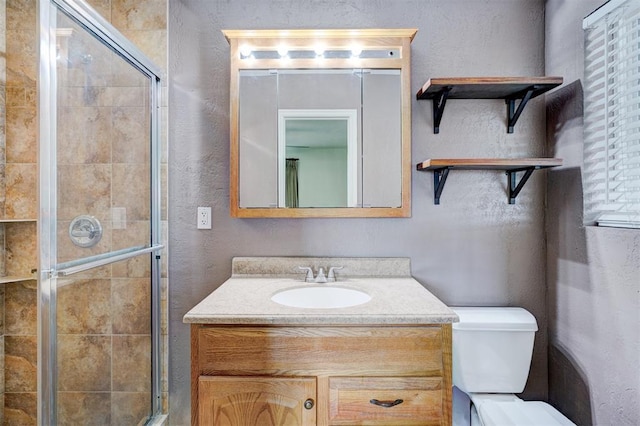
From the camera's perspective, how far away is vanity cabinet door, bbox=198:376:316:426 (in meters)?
1.25

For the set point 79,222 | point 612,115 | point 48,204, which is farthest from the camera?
point 612,115

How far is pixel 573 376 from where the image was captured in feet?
5.26

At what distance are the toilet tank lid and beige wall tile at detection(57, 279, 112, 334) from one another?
1340 mm

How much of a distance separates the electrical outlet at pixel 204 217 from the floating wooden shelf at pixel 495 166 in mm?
Answer: 1026

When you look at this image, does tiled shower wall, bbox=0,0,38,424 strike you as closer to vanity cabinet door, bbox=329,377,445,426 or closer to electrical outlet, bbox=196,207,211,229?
electrical outlet, bbox=196,207,211,229

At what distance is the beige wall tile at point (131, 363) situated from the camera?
58.5 inches

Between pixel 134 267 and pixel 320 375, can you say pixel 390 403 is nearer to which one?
pixel 320 375

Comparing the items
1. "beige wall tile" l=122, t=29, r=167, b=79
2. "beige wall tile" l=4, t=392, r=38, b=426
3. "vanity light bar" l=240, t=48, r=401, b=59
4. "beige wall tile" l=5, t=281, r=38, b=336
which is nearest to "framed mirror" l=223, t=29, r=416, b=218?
"vanity light bar" l=240, t=48, r=401, b=59

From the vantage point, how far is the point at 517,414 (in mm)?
1432

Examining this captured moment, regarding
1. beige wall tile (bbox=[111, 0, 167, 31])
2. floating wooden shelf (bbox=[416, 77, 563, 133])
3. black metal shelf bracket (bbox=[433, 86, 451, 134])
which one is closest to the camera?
floating wooden shelf (bbox=[416, 77, 563, 133])

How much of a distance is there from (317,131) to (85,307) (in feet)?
3.75

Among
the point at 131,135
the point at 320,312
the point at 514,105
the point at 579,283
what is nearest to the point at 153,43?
the point at 131,135

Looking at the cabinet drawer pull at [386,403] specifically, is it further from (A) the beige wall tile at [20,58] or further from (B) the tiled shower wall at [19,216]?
(A) the beige wall tile at [20,58]

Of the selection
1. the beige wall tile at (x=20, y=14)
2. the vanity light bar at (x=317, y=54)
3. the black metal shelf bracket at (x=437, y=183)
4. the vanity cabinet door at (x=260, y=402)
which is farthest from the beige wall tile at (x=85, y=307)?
the black metal shelf bracket at (x=437, y=183)
